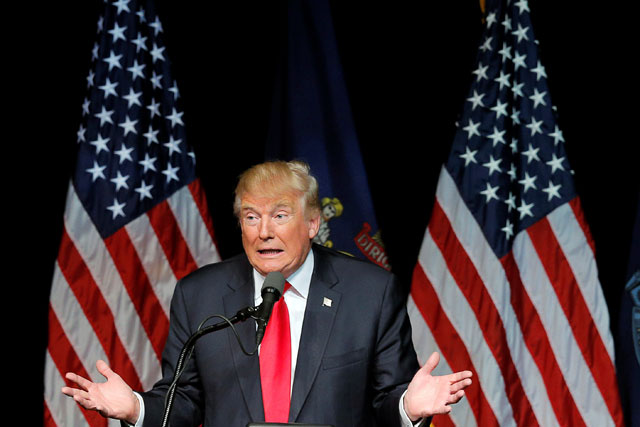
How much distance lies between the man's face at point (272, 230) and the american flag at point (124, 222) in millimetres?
1364

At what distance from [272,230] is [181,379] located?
563mm

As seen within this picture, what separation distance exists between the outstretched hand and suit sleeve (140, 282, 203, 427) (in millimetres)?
685

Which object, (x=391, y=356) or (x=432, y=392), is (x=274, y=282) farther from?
(x=391, y=356)

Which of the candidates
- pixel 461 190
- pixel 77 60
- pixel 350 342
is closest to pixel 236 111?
pixel 77 60

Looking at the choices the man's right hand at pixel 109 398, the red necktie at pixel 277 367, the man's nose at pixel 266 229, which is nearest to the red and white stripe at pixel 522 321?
the red necktie at pixel 277 367

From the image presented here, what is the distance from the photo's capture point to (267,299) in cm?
182

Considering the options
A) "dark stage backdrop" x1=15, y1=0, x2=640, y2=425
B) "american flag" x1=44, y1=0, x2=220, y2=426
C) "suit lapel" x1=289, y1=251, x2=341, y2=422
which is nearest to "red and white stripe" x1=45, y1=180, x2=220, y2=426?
"american flag" x1=44, y1=0, x2=220, y2=426

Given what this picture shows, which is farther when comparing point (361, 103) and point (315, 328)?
point (361, 103)

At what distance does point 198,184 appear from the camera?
148 inches

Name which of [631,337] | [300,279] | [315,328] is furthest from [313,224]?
[631,337]

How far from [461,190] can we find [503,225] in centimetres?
24

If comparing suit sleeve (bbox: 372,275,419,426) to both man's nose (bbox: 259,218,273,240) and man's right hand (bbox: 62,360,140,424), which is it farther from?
man's right hand (bbox: 62,360,140,424)

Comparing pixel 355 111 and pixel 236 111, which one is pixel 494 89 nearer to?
pixel 355 111

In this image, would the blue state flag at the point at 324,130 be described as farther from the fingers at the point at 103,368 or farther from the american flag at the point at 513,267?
the fingers at the point at 103,368
